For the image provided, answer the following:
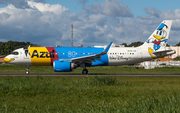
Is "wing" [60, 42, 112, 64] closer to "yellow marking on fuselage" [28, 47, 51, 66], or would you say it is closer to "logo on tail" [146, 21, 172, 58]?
"yellow marking on fuselage" [28, 47, 51, 66]

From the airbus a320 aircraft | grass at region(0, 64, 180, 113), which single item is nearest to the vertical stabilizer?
the airbus a320 aircraft

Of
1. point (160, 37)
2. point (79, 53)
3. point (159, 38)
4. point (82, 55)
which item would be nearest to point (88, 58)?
point (82, 55)

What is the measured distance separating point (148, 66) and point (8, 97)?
Answer: 148 feet

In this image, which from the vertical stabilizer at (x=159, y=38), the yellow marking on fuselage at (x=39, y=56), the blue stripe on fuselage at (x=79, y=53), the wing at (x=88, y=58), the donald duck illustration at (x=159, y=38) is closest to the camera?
the wing at (x=88, y=58)

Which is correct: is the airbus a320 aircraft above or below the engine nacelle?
above

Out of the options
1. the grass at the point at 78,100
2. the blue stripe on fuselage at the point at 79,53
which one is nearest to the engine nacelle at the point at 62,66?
the blue stripe on fuselage at the point at 79,53

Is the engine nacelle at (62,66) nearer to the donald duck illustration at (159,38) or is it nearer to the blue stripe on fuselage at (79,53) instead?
the blue stripe on fuselage at (79,53)

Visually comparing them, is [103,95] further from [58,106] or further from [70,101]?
[58,106]

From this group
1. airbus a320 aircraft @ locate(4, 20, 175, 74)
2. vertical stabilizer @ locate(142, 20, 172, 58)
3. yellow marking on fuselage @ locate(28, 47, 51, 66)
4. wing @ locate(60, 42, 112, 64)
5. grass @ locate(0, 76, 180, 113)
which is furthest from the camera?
vertical stabilizer @ locate(142, 20, 172, 58)

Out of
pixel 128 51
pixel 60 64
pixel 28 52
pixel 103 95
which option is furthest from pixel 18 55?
pixel 103 95

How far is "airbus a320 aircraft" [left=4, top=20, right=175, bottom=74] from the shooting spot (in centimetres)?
3091

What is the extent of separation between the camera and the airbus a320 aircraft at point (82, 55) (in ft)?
101

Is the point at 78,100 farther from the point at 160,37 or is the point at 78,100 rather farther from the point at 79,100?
the point at 160,37

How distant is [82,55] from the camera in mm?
31719
